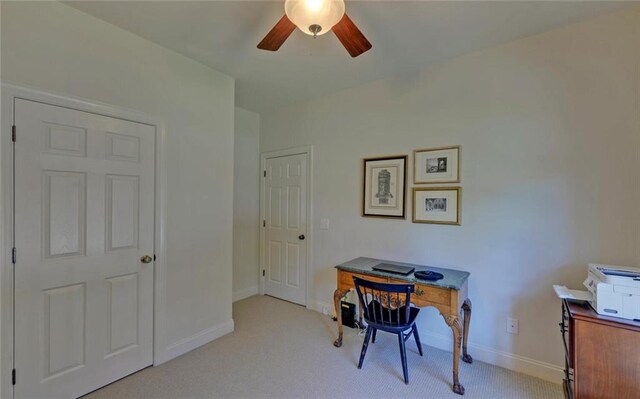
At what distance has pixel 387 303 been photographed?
2.17 metres

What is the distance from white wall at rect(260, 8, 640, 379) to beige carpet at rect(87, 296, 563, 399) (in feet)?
0.86

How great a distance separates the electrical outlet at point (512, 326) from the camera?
2271 mm

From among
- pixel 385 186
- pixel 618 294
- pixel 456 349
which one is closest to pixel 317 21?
pixel 385 186

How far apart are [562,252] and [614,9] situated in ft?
5.45

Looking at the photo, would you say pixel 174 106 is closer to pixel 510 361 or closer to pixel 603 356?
pixel 603 356

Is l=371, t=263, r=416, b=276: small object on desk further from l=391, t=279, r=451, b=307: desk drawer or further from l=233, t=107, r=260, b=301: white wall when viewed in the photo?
l=233, t=107, r=260, b=301: white wall

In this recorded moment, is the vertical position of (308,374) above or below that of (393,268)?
below

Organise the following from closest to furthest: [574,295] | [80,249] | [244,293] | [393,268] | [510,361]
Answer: [574,295], [80,249], [510,361], [393,268], [244,293]

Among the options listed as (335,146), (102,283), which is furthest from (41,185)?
(335,146)

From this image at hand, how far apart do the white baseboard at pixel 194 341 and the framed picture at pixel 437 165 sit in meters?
2.36

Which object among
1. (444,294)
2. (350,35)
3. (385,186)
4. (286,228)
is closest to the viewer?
(350,35)

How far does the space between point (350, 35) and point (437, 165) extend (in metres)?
1.48

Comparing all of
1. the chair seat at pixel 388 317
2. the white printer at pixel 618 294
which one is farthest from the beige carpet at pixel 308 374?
the white printer at pixel 618 294

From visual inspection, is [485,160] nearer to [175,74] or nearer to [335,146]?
[335,146]
